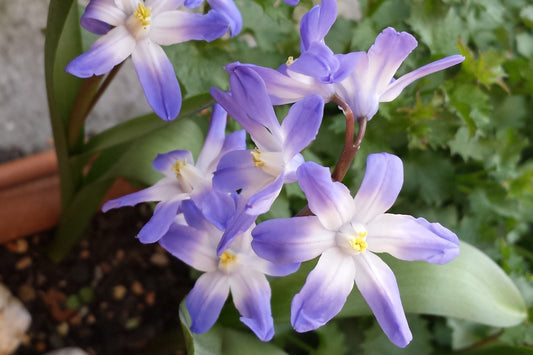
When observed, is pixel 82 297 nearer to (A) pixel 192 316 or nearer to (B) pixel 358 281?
(A) pixel 192 316

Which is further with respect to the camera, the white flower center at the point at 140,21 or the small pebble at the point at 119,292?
the small pebble at the point at 119,292

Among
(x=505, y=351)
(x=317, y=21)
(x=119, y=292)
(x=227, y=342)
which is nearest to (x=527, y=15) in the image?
(x=505, y=351)

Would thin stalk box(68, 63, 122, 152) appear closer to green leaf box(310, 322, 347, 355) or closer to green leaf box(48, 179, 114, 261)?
green leaf box(48, 179, 114, 261)

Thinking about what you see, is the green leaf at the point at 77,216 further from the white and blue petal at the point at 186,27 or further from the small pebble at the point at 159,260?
the white and blue petal at the point at 186,27

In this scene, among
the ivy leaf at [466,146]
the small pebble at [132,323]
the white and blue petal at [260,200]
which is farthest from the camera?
the small pebble at [132,323]

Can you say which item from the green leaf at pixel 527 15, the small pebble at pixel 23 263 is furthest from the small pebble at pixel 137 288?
the green leaf at pixel 527 15

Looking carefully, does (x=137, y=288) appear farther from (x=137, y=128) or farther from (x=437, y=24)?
(x=437, y=24)

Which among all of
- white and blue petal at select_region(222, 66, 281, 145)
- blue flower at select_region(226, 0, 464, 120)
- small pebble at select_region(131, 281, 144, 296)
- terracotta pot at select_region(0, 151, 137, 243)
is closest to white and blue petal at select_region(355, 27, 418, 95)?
blue flower at select_region(226, 0, 464, 120)
